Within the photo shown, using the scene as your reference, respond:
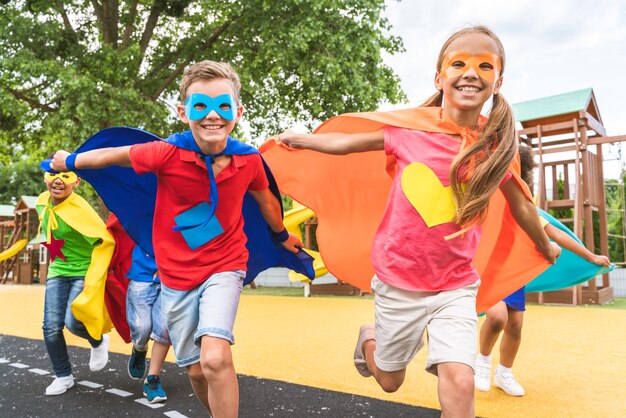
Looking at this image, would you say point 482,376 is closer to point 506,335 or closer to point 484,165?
point 506,335

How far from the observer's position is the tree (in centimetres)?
1371

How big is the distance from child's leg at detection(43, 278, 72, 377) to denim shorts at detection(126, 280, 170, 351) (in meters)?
0.62

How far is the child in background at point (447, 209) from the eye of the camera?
8.98 feet

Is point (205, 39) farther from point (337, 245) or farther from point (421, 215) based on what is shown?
point (421, 215)

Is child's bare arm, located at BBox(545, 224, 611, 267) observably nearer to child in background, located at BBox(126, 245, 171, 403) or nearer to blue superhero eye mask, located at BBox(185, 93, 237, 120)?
blue superhero eye mask, located at BBox(185, 93, 237, 120)

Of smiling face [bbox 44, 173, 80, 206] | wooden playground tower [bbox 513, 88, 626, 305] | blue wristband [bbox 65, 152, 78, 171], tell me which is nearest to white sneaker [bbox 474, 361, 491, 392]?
blue wristband [bbox 65, 152, 78, 171]

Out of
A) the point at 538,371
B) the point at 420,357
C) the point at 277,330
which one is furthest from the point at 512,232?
the point at 277,330

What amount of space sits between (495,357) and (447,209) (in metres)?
3.95

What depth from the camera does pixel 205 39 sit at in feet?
53.3

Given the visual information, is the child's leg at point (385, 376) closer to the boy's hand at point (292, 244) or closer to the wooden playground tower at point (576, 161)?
the boy's hand at point (292, 244)

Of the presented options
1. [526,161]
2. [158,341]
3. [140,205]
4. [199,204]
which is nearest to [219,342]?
[199,204]

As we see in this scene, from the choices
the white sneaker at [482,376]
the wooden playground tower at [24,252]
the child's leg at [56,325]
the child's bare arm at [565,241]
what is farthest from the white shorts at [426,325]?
the wooden playground tower at [24,252]

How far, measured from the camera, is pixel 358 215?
3955 mm

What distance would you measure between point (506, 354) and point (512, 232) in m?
1.45
